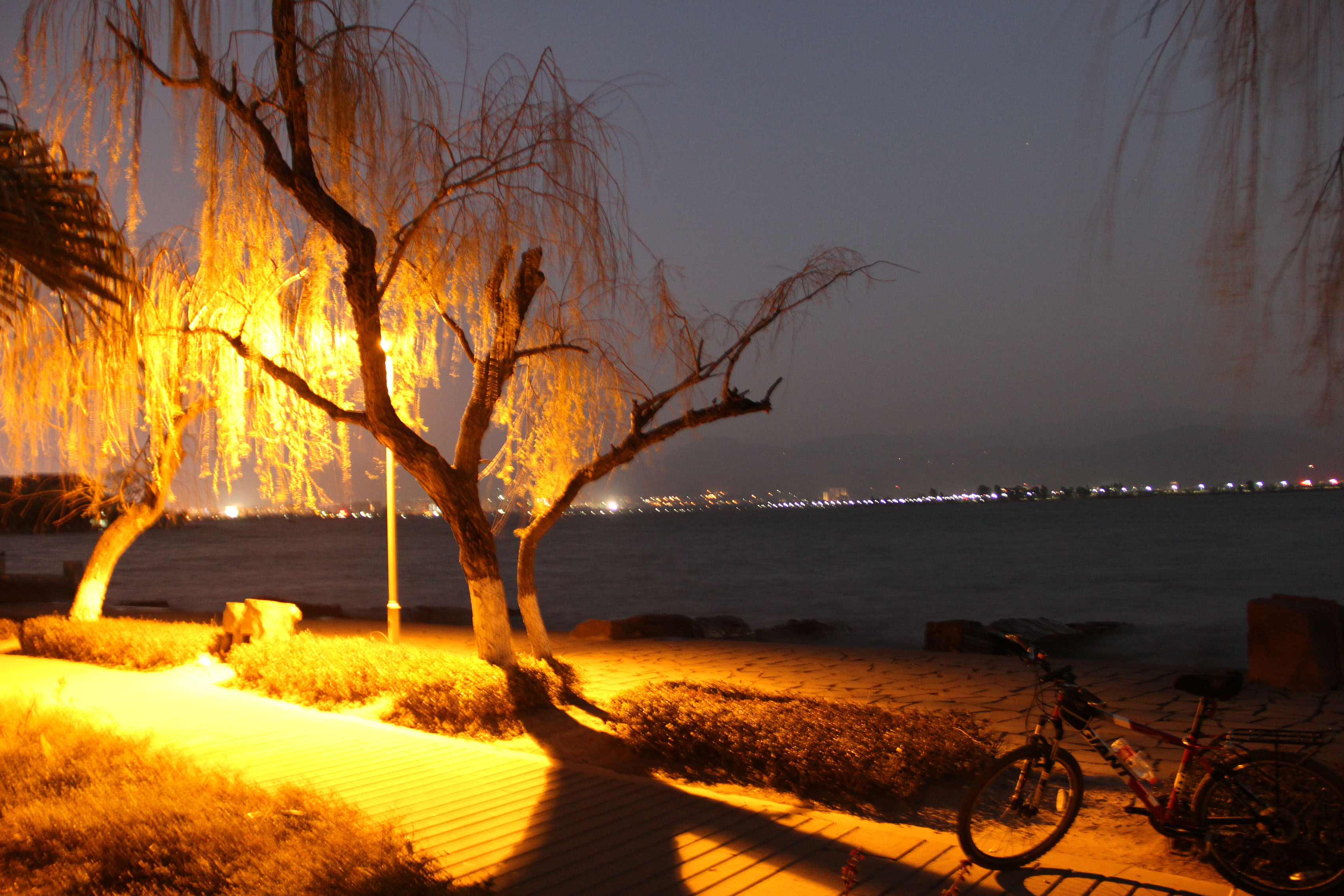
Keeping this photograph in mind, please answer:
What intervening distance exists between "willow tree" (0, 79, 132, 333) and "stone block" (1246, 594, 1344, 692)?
10.8 meters

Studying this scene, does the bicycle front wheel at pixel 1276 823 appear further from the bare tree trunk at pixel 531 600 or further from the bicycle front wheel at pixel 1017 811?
the bare tree trunk at pixel 531 600

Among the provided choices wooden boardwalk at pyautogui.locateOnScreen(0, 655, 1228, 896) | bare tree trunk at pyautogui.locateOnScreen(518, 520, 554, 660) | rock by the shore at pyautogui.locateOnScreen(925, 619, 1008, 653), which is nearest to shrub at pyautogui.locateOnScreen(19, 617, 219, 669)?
wooden boardwalk at pyautogui.locateOnScreen(0, 655, 1228, 896)

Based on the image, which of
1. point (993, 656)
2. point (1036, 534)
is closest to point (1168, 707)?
point (993, 656)

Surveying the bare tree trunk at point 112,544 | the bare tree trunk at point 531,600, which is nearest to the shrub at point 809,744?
the bare tree trunk at point 531,600

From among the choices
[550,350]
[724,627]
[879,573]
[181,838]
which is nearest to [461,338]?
[550,350]

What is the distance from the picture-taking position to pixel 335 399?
11.0 m

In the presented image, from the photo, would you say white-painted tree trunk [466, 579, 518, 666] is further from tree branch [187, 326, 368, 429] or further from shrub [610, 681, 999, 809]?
tree branch [187, 326, 368, 429]

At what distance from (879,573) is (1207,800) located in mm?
48624

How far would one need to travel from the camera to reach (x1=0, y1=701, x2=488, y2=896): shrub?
391 cm

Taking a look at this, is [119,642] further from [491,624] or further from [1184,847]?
[1184,847]

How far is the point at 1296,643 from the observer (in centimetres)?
929

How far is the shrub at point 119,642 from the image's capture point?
1171 cm

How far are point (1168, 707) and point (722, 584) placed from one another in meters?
40.2

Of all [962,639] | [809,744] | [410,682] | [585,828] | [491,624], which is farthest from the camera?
[962,639]
